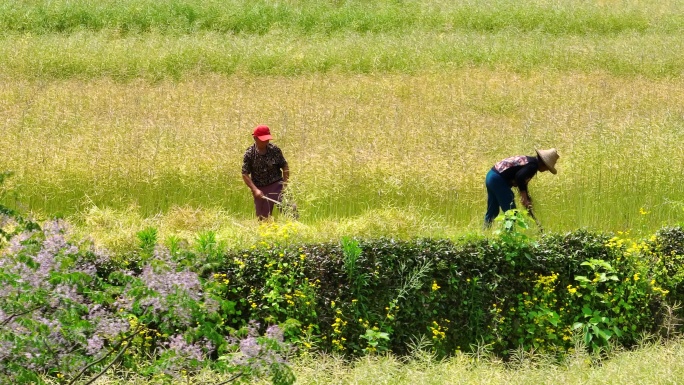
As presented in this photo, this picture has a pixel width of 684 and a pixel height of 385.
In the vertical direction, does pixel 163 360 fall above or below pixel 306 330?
above

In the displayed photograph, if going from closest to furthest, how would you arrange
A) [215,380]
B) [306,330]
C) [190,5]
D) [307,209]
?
1. [215,380]
2. [306,330]
3. [307,209]
4. [190,5]

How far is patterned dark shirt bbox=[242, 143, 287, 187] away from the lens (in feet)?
34.3

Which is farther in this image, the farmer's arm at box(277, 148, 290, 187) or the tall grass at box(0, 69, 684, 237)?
the tall grass at box(0, 69, 684, 237)

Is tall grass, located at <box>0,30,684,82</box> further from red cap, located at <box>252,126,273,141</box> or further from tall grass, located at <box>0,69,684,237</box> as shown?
red cap, located at <box>252,126,273,141</box>

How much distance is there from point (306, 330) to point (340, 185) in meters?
3.58

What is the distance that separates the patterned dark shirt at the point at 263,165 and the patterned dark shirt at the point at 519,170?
87.0 inches

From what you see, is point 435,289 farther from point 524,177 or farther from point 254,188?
point 254,188

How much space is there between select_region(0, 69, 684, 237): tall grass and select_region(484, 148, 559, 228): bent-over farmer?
2.92 feet

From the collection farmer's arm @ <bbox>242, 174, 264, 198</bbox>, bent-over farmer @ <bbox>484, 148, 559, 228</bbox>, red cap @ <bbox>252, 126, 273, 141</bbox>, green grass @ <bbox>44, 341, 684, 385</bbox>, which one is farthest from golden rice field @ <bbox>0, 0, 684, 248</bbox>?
green grass @ <bbox>44, 341, 684, 385</bbox>

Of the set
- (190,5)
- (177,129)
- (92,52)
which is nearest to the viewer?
(177,129)

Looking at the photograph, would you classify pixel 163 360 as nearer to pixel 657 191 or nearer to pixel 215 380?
pixel 215 380

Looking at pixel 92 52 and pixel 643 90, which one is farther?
pixel 92 52

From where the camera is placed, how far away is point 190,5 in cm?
2392

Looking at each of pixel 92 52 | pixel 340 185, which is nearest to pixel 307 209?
pixel 340 185
